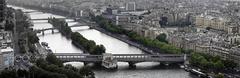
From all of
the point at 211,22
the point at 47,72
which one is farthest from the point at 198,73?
the point at 211,22

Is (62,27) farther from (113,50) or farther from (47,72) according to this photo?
(47,72)

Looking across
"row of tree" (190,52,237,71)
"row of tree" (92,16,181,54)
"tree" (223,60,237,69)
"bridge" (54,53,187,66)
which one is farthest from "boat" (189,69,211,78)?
"row of tree" (92,16,181,54)

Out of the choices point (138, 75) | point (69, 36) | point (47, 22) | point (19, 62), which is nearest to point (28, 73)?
point (19, 62)

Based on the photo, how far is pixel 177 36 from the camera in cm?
1698

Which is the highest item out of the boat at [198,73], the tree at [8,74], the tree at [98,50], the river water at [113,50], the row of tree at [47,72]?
the tree at [8,74]

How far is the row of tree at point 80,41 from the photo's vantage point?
49.0 feet

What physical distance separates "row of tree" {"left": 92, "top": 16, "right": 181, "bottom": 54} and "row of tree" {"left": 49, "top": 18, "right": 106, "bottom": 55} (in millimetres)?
1778

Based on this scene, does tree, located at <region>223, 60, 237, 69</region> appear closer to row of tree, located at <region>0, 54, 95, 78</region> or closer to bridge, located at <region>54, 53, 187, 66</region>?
bridge, located at <region>54, 53, 187, 66</region>

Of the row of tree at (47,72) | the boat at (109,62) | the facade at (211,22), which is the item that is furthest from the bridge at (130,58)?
the facade at (211,22)

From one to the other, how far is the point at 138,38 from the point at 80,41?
6.80 ft

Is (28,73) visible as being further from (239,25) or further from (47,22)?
(47,22)

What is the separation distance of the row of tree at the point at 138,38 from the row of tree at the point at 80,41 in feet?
5.83

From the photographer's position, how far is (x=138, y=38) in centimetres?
1805

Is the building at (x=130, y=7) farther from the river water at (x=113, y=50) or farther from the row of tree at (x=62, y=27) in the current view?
the row of tree at (x=62, y=27)
